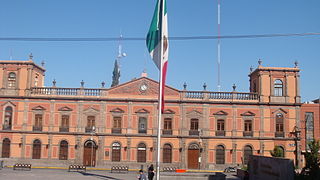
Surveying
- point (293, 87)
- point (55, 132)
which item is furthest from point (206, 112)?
point (55, 132)

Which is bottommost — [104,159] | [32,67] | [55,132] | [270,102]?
[104,159]

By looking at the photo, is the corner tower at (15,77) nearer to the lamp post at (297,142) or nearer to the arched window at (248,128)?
the arched window at (248,128)

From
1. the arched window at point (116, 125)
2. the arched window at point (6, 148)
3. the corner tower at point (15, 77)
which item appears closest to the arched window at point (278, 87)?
the arched window at point (116, 125)

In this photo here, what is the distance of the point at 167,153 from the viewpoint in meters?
43.0

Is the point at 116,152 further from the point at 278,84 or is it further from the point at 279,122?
the point at 278,84

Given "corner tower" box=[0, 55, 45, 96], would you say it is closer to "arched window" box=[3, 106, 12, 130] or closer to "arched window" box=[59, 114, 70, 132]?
"arched window" box=[3, 106, 12, 130]

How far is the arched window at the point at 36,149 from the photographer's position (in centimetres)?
4278

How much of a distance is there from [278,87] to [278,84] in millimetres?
354

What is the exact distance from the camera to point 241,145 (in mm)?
42938

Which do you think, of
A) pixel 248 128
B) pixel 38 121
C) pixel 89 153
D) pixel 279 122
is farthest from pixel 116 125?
pixel 279 122

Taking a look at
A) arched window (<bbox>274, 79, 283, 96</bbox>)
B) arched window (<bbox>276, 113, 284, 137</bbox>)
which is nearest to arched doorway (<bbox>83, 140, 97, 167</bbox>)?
arched window (<bbox>276, 113, 284, 137</bbox>)

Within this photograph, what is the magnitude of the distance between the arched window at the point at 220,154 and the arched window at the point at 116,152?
11086 mm

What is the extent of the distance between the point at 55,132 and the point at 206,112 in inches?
681

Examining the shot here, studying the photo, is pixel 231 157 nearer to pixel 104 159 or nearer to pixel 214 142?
pixel 214 142
